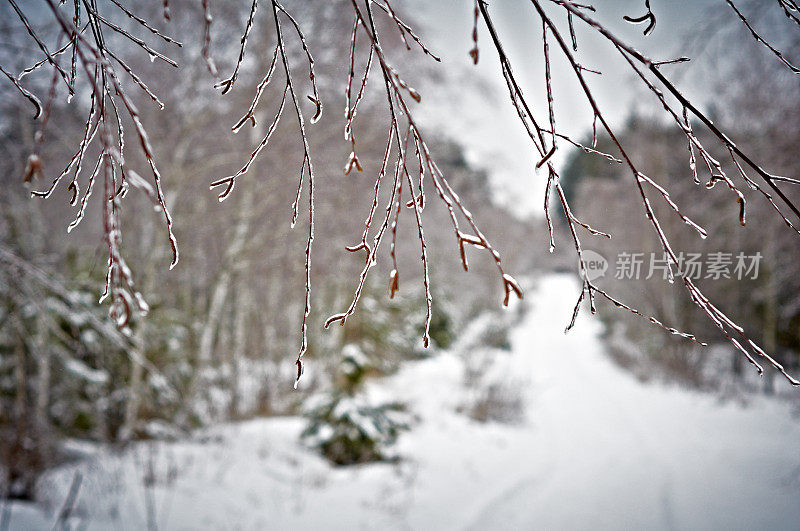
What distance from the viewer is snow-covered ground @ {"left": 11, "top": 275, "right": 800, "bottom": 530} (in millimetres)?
3422

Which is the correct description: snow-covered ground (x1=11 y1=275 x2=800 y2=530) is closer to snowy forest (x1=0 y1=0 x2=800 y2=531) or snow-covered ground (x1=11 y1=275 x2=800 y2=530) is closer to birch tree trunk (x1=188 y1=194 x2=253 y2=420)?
snowy forest (x1=0 y1=0 x2=800 y2=531)

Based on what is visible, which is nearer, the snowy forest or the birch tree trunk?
the snowy forest

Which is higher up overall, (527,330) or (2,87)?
(2,87)

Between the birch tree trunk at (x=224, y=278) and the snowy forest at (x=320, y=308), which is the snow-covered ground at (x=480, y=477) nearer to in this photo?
the snowy forest at (x=320, y=308)

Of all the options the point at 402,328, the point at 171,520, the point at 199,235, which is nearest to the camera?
the point at 171,520

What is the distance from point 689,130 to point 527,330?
1553 centimetres

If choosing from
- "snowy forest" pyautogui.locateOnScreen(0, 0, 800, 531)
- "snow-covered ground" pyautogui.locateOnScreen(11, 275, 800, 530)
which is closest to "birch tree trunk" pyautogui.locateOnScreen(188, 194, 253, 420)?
"snowy forest" pyautogui.locateOnScreen(0, 0, 800, 531)

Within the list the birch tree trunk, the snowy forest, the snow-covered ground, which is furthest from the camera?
the birch tree trunk

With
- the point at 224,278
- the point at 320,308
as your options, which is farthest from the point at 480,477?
the point at 320,308

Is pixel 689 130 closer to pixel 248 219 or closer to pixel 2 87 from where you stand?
pixel 2 87

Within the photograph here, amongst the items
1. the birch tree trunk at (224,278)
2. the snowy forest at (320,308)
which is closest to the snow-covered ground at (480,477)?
the snowy forest at (320,308)

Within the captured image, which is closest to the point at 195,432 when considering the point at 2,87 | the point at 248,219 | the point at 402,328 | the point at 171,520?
the point at 171,520

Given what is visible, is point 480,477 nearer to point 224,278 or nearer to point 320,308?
point 224,278

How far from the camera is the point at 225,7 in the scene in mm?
4133
